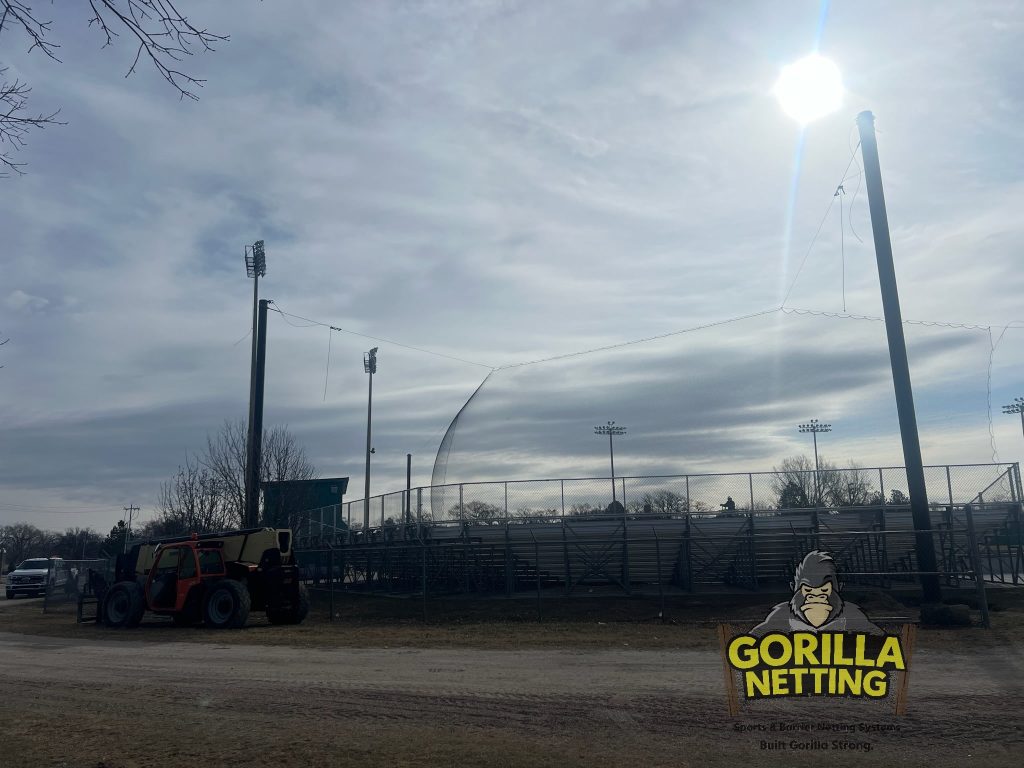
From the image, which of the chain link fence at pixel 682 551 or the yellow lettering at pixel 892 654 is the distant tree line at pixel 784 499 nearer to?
the chain link fence at pixel 682 551

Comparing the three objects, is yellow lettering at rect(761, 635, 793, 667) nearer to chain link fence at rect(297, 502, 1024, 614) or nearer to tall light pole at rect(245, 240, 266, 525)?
chain link fence at rect(297, 502, 1024, 614)

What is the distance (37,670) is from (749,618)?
12.7m

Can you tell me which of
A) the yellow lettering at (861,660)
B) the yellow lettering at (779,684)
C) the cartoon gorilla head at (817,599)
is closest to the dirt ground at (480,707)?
the yellow lettering at (779,684)

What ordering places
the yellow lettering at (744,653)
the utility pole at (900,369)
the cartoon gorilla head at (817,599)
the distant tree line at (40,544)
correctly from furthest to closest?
the distant tree line at (40,544) < the utility pole at (900,369) < the cartoon gorilla head at (817,599) < the yellow lettering at (744,653)

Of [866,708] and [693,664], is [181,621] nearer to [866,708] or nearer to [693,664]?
[693,664]

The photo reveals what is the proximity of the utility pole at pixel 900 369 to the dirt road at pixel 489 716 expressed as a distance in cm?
648

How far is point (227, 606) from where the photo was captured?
1917cm

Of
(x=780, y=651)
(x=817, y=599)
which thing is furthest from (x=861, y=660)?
(x=817, y=599)

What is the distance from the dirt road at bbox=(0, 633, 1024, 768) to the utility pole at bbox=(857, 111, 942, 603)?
6.48 m

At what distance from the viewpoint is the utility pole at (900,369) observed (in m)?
18.2

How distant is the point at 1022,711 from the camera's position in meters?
8.27

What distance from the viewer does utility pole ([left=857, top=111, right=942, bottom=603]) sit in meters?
18.2

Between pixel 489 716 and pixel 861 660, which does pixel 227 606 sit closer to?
pixel 489 716

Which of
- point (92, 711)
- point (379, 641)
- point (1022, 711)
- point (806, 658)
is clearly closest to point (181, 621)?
point (379, 641)
